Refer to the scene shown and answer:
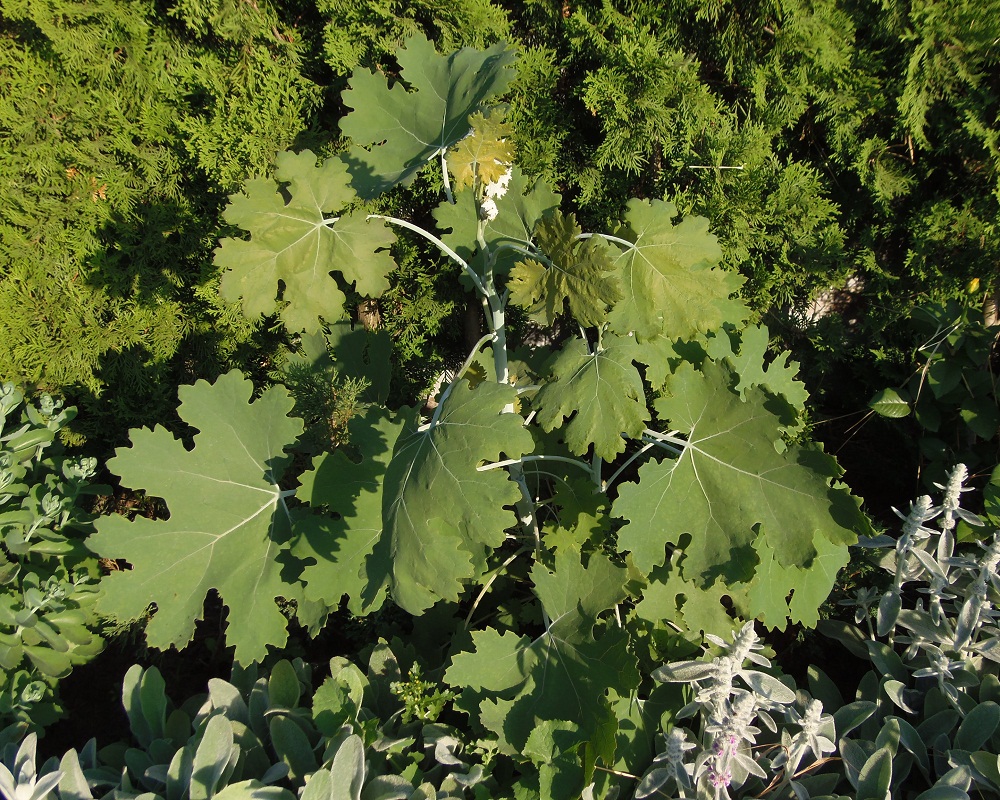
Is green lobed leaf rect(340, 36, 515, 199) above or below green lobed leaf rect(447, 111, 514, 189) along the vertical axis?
above

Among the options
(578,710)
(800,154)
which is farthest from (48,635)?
(800,154)

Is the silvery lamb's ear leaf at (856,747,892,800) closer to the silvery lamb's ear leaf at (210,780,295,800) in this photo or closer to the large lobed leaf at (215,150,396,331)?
the silvery lamb's ear leaf at (210,780,295,800)

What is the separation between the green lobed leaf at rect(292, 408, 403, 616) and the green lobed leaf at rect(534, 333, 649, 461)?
1.42 ft

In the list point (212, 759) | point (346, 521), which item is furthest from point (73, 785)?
point (346, 521)

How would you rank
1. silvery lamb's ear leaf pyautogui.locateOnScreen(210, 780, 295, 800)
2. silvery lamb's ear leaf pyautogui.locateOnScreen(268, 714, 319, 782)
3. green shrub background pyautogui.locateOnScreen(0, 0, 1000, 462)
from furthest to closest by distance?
1. green shrub background pyautogui.locateOnScreen(0, 0, 1000, 462)
2. silvery lamb's ear leaf pyautogui.locateOnScreen(268, 714, 319, 782)
3. silvery lamb's ear leaf pyautogui.locateOnScreen(210, 780, 295, 800)

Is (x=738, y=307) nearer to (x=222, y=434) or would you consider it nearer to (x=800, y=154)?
(x=800, y=154)

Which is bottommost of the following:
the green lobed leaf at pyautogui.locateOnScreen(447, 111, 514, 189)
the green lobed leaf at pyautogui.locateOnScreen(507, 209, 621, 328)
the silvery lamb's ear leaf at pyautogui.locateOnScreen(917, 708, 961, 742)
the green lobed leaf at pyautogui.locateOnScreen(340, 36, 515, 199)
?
the silvery lamb's ear leaf at pyautogui.locateOnScreen(917, 708, 961, 742)

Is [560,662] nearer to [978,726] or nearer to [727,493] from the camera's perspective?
[727,493]

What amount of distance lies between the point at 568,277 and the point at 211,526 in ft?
4.10

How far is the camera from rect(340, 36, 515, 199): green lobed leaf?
71.8 inches

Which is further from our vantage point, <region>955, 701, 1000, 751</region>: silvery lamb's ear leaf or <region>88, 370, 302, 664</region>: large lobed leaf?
<region>88, 370, 302, 664</region>: large lobed leaf

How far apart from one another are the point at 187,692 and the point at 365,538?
1422 millimetres

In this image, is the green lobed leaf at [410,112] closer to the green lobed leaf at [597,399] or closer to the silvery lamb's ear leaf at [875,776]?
the green lobed leaf at [597,399]

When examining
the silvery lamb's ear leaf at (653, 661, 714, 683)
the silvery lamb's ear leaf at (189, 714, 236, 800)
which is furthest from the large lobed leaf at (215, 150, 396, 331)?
the silvery lamb's ear leaf at (653, 661, 714, 683)
